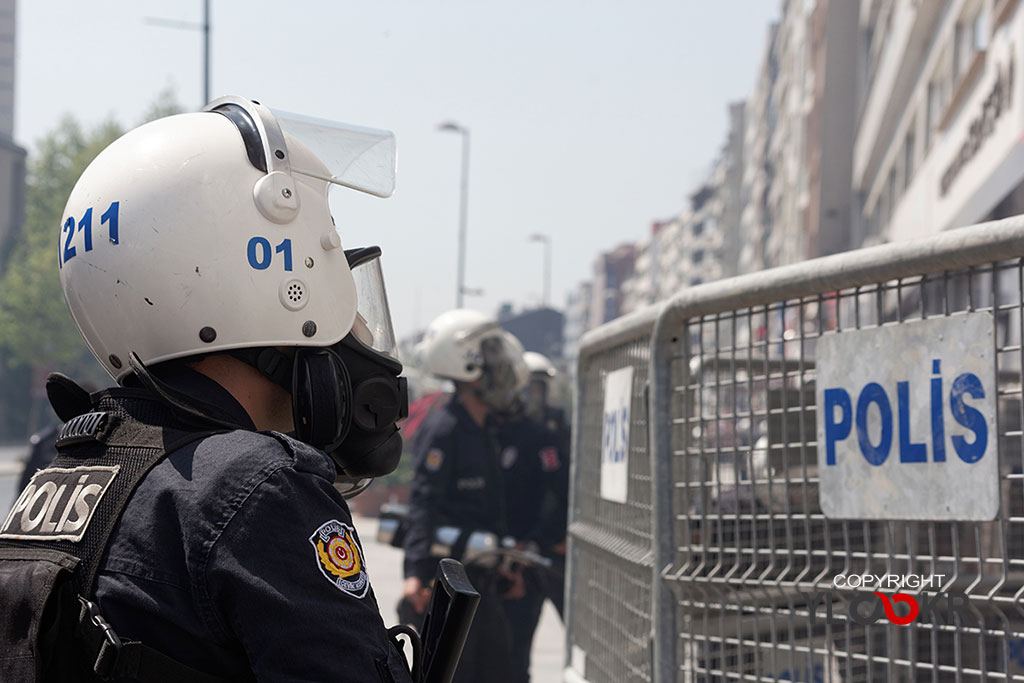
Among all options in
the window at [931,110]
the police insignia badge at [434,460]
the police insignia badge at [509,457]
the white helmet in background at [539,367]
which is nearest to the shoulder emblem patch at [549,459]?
the police insignia badge at [509,457]

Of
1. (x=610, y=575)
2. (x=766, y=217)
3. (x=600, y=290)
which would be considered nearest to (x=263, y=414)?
(x=610, y=575)

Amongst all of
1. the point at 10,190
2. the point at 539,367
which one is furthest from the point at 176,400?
the point at 10,190

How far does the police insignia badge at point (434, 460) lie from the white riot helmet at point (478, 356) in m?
0.44

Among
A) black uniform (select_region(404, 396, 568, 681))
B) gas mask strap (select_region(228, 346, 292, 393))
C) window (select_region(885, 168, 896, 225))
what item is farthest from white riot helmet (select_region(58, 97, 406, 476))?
window (select_region(885, 168, 896, 225))

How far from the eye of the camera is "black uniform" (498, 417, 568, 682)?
5703 mm

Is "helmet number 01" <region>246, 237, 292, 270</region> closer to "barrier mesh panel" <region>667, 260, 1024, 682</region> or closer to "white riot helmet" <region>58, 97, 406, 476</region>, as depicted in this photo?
"white riot helmet" <region>58, 97, 406, 476</region>

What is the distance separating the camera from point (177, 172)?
5.61 feet

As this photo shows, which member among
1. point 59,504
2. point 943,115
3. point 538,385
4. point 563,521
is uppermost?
point 943,115

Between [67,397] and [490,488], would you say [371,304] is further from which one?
[490,488]

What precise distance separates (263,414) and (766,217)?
57546 millimetres

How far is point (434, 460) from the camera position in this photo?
5.48 metres

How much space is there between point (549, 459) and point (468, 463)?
0.46 m

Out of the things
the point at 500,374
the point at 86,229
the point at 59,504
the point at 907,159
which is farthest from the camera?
the point at 907,159

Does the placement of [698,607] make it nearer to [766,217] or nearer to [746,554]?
[746,554]
